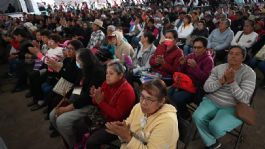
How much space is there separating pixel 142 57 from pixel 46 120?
1.83 m

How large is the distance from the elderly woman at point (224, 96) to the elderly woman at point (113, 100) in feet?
2.81

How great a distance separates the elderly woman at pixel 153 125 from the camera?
165cm

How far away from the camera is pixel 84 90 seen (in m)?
2.73

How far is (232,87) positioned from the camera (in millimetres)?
2377

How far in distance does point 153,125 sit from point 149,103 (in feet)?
0.53

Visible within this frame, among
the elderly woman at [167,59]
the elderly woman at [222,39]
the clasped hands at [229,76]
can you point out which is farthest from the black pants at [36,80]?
the elderly woman at [222,39]

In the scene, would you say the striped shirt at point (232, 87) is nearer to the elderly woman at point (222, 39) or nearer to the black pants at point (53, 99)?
the black pants at point (53, 99)

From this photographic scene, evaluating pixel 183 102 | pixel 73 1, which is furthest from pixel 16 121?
pixel 73 1

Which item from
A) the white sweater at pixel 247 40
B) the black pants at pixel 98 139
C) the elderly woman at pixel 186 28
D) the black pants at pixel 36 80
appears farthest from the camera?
the elderly woman at pixel 186 28

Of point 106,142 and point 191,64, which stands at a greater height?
point 191,64

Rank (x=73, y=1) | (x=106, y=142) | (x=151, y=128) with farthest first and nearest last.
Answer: (x=73, y=1)
(x=106, y=142)
(x=151, y=128)

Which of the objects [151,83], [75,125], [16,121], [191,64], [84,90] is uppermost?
[151,83]

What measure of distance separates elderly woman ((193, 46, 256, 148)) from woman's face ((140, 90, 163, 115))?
96 centimetres

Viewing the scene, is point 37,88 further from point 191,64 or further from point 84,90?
point 191,64
